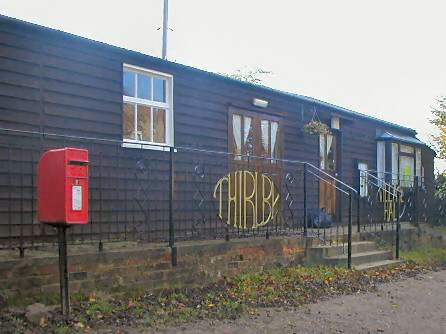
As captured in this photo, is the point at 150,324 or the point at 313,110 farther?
the point at 313,110

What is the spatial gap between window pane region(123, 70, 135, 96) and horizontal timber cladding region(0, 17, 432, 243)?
7.1 inches

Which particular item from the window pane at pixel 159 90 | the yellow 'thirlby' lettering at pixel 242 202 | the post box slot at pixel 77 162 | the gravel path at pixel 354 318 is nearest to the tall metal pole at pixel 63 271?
the post box slot at pixel 77 162

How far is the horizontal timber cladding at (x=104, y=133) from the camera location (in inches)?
280

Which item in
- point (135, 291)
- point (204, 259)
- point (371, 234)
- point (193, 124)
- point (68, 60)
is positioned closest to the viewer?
point (135, 291)

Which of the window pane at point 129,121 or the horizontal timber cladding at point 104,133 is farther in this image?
the window pane at point 129,121

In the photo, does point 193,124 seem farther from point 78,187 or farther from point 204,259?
point 78,187

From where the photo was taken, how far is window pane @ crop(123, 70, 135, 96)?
28.5 ft

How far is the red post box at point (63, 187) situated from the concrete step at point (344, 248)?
16.6 feet

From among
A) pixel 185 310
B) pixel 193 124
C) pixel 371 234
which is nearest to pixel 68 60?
pixel 193 124

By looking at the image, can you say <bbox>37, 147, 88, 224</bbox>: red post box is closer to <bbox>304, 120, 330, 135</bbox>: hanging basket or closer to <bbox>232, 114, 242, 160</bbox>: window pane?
<bbox>232, 114, 242, 160</bbox>: window pane

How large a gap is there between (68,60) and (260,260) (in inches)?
154

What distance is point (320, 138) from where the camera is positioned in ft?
43.9

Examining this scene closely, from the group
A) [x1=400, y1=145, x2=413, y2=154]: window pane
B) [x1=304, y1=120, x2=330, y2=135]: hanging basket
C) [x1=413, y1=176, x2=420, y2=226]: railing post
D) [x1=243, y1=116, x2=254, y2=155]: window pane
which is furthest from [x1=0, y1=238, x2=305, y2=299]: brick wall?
[x1=400, y1=145, x2=413, y2=154]: window pane

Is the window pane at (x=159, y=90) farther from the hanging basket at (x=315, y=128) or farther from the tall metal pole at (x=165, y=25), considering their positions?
A: the tall metal pole at (x=165, y=25)
